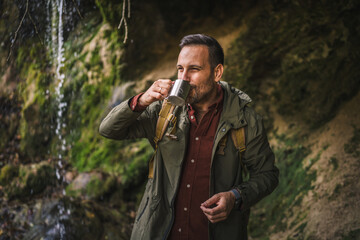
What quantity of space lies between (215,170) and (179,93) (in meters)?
0.67

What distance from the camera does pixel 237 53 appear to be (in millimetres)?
6023

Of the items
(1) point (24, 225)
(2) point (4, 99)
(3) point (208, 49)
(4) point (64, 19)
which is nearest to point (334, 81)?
(3) point (208, 49)

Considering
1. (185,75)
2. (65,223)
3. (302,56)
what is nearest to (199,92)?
(185,75)

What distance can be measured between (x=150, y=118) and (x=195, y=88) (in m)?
0.44

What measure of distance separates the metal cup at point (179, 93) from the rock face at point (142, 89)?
71.5 inches

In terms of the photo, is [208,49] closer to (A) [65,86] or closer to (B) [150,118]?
(B) [150,118]

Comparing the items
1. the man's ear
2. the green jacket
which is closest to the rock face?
the man's ear

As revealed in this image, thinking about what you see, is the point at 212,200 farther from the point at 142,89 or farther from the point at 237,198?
the point at 142,89

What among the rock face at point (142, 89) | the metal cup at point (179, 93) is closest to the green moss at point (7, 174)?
the rock face at point (142, 89)

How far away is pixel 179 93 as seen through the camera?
7.07 feet

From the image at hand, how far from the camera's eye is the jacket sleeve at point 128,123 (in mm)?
2373

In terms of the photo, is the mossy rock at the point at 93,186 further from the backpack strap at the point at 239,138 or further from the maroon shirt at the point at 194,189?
the backpack strap at the point at 239,138

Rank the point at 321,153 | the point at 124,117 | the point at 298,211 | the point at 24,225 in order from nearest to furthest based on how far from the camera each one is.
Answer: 1. the point at 124,117
2. the point at 298,211
3. the point at 321,153
4. the point at 24,225

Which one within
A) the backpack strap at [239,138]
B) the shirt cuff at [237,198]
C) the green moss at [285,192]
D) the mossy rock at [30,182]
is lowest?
the green moss at [285,192]
